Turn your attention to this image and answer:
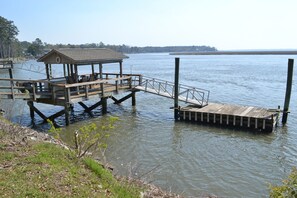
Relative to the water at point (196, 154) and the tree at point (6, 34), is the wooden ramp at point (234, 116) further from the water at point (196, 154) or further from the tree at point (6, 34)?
the tree at point (6, 34)

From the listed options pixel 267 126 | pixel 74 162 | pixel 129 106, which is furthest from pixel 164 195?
pixel 129 106

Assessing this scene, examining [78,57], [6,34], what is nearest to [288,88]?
[78,57]

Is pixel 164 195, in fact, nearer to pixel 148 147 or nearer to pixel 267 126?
pixel 148 147

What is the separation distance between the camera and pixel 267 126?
1600 centimetres

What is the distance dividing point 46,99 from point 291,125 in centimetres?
1509

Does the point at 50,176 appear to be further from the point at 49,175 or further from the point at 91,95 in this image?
the point at 91,95

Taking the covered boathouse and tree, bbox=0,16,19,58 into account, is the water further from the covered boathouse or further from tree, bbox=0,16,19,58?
tree, bbox=0,16,19,58

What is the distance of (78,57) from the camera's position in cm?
1877

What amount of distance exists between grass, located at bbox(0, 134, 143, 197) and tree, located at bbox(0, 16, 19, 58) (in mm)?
110540

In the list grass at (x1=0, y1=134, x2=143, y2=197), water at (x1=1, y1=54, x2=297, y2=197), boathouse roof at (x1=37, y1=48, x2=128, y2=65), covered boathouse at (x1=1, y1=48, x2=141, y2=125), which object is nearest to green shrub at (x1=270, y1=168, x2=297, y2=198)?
grass at (x1=0, y1=134, x2=143, y2=197)

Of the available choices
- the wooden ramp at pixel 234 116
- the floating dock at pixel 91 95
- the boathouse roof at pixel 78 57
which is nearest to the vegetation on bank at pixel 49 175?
the floating dock at pixel 91 95

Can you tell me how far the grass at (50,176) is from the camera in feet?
19.3

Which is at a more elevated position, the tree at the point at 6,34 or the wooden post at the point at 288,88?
the tree at the point at 6,34

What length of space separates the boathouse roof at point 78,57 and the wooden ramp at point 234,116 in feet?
21.5
